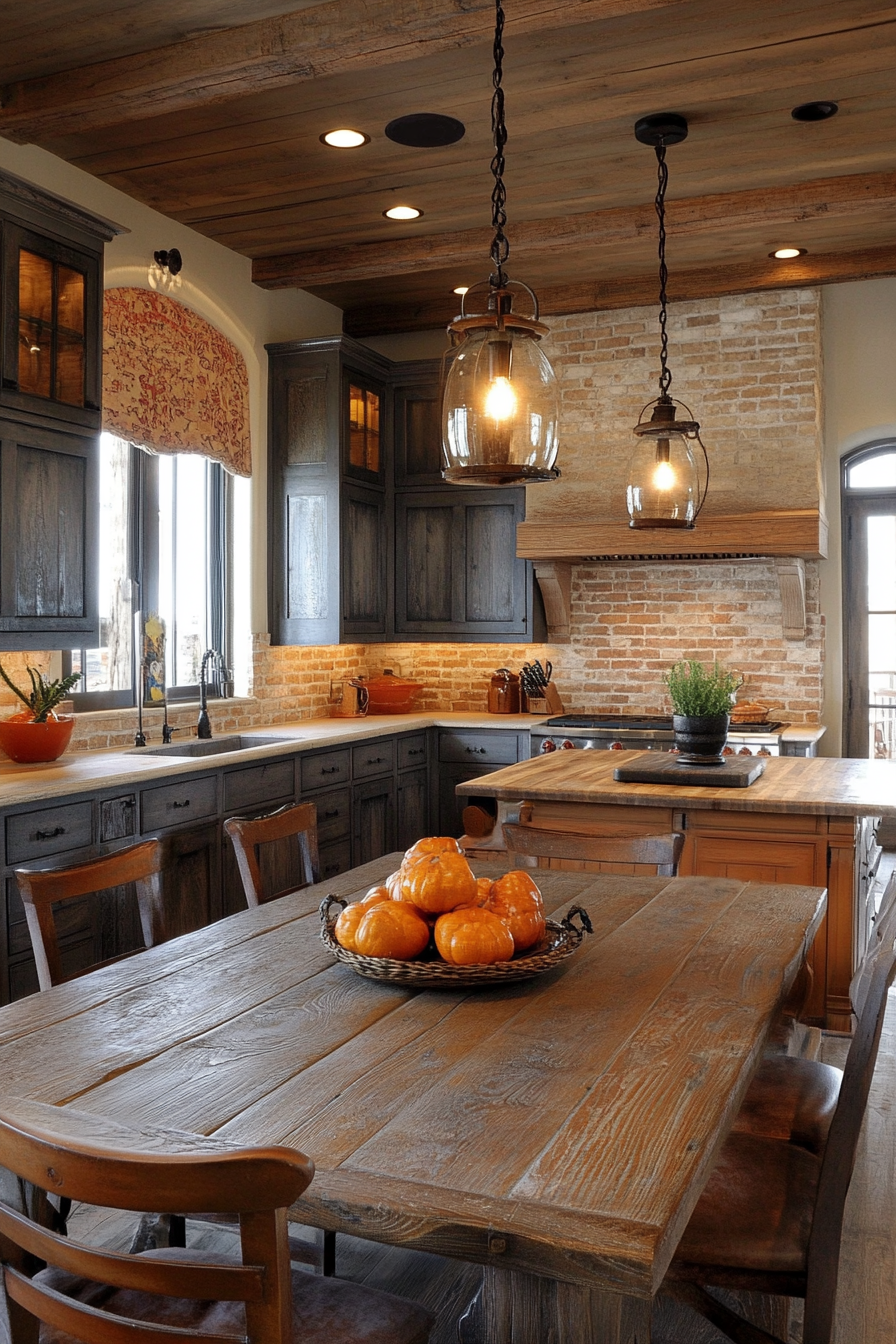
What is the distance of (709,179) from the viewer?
4570 mm

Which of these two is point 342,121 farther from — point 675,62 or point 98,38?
point 675,62

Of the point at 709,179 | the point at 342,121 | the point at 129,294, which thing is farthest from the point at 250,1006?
the point at 709,179

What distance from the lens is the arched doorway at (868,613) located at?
21.3ft

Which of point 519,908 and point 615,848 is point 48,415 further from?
point 519,908

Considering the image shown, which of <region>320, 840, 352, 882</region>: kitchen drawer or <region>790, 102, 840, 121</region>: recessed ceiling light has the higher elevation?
<region>790, 102, 840, 121</region>: recessed ceiling light

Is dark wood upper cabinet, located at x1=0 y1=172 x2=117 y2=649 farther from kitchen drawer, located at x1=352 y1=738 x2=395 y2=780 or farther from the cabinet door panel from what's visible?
the cabinet door panel

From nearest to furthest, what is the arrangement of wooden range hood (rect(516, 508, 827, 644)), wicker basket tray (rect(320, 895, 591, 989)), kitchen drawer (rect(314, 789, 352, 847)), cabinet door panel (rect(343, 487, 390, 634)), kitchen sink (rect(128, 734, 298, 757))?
1. wicker basket tray (rect(320, 895, 591, 989))
2. kitchen sink (rect(128, 734, 298, 757))
3. kitchen drawer (rect(314, 789, 352, 847))
4. wooden range hood (rect(516, 508, 827, 644))
5. cabinet door panel (rect(343, 487, 390, 634))

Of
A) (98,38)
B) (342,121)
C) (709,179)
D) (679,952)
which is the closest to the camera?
(679,952)

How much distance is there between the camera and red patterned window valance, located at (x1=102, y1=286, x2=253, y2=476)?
454cm

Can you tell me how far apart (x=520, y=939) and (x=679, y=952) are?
0.35 meters

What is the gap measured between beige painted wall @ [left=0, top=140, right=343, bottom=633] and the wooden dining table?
336 cm

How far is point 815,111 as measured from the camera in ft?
12.9

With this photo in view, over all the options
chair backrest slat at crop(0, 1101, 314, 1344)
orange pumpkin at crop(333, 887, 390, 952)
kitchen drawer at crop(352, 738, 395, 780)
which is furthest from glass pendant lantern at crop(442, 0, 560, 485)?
kitchen drawer at crop(352, 738, 395, 780)

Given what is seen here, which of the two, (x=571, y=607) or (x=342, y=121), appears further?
(x=571, y=607)
